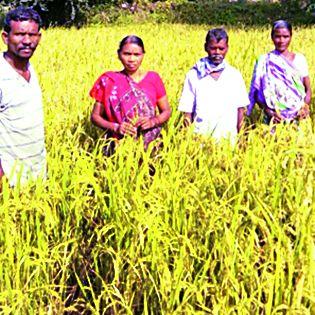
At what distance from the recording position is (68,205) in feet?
7.06

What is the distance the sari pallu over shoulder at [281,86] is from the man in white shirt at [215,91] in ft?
1.25

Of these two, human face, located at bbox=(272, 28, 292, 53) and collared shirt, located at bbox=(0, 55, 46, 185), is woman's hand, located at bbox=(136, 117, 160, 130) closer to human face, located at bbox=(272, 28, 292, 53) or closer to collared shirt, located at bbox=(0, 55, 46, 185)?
collared shirt, located at bbox=(0, 55, 46, 185)

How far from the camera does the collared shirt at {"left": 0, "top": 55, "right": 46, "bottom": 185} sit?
214 centimetres

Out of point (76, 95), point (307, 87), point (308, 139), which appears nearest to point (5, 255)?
point (308, 139)

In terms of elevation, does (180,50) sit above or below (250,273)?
above

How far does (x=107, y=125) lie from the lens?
271 cm

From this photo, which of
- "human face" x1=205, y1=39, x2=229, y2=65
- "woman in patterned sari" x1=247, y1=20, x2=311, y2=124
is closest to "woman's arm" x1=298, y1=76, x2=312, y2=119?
"woman in patterned sari" x1=247, y1=20, x2=311, y2=124

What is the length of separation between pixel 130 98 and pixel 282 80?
1050 millimetres

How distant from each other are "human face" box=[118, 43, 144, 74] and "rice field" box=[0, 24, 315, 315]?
→ 0.41 metres

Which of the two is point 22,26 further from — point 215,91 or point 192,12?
point 192,12

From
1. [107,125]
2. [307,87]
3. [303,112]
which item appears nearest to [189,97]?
[107,125]

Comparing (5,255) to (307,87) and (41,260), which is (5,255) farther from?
(307,87)

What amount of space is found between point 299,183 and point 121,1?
18.1m

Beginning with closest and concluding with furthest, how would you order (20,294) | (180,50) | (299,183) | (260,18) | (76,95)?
(20,294) < (299,183) < (76,95) < (180,50) < (260,18)
